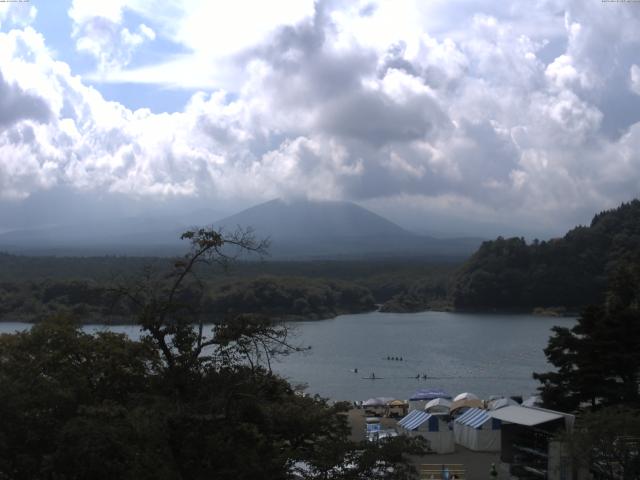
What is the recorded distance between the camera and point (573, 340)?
13172 millimetres

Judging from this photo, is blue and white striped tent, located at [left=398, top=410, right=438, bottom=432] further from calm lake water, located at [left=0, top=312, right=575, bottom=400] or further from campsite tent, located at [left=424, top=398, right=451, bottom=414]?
calm lake water, located at [left=0, top=312, right=575, bottom=400]

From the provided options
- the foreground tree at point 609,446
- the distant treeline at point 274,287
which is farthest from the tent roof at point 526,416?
the distant treeline at point 274,287

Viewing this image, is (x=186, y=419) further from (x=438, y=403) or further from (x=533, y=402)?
(x=438, y=403)

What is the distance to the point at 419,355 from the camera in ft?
106

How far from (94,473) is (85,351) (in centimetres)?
145

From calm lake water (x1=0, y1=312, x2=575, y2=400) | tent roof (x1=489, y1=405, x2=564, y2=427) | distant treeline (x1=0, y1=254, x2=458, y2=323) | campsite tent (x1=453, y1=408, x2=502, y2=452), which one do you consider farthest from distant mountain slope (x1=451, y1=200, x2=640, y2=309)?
tent roof (x1=489, y1=405, x2=564, y2=427)

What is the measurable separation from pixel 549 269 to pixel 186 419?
47400mm

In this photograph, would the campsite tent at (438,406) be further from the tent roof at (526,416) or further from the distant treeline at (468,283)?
the distant treeline at (468,283)

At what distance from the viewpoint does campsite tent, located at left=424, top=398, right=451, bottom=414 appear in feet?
58.1

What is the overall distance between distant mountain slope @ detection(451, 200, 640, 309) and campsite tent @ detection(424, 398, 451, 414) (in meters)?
32.3

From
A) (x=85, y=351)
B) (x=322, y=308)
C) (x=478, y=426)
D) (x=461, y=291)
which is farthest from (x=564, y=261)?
(x=85, y=351)

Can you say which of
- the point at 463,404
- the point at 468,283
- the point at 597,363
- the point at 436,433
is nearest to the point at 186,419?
the point at 597,363

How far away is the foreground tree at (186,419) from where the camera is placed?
490 cm

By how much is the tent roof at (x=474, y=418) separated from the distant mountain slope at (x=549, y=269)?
35.1 meters
